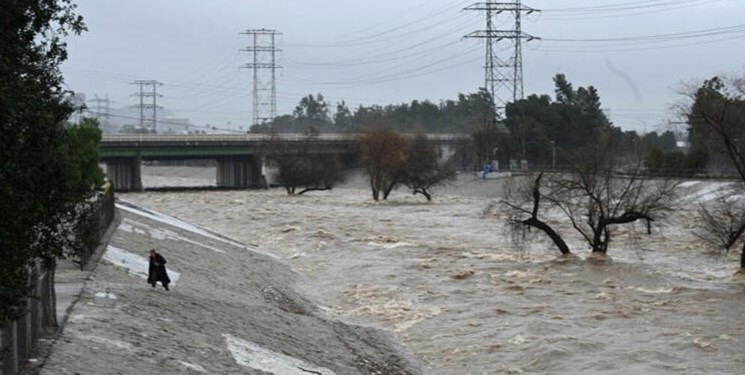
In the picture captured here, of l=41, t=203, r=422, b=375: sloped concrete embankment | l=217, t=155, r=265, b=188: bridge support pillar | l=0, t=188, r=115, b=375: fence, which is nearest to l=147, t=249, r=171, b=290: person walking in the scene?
l=41, t=203, r=422, b=375: sloped concrete embankment

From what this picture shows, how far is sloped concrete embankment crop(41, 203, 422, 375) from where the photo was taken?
22.1 metres

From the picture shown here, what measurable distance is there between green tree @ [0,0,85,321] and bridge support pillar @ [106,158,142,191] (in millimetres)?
119848

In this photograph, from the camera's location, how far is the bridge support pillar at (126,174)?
135500 mm

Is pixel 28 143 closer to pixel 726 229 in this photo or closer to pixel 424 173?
pixel 726 229

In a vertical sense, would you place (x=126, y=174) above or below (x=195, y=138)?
below

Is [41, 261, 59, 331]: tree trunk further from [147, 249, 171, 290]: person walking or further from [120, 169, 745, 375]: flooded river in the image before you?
[120, 169, 745, 375]: flooded river

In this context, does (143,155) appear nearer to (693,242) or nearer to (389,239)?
(389,239)

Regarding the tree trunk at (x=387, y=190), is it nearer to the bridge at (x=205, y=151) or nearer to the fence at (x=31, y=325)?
the bridge at (x=205, y=151)

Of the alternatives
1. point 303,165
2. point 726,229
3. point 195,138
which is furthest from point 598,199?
point 195,138

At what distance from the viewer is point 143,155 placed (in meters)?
137

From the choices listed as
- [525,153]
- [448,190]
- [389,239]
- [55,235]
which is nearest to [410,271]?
[389,239]

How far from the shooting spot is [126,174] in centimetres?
14300

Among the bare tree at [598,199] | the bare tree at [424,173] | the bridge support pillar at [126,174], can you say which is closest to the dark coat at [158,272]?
the bare tree at [598,199]

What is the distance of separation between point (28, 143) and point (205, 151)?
12773 cm
